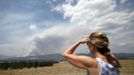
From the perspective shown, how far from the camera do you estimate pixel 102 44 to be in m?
2.93

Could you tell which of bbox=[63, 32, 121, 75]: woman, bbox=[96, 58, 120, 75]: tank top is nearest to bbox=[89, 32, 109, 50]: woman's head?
bbox=[63, 32, 121, 75]: woman

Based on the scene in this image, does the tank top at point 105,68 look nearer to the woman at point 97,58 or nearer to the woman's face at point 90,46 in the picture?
the woman at point 97,58

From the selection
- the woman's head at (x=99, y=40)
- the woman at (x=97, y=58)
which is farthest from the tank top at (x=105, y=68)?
the woman's head at (x=99, y=40)

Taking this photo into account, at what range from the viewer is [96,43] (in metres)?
2.92

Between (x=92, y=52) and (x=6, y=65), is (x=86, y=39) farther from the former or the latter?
(x=6, y=65)

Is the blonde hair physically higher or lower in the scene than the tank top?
higher

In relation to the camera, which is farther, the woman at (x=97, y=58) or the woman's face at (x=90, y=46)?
the woman's face at (x=90, y=46)

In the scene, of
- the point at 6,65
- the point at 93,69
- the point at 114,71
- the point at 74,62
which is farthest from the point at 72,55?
the point at 6,65

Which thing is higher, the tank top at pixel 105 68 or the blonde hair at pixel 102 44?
the blonde hair at pixel 102 44

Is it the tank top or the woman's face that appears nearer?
the tank top

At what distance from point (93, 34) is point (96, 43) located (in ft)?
0.35

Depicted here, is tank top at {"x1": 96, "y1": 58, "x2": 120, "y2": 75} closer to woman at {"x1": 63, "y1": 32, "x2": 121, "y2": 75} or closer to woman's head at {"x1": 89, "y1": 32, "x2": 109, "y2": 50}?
woman at {"x1": 63, "y1": 32, "x2": 121, "y2": 75}

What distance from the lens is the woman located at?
9.31 feet

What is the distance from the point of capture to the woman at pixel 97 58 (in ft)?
9.31
